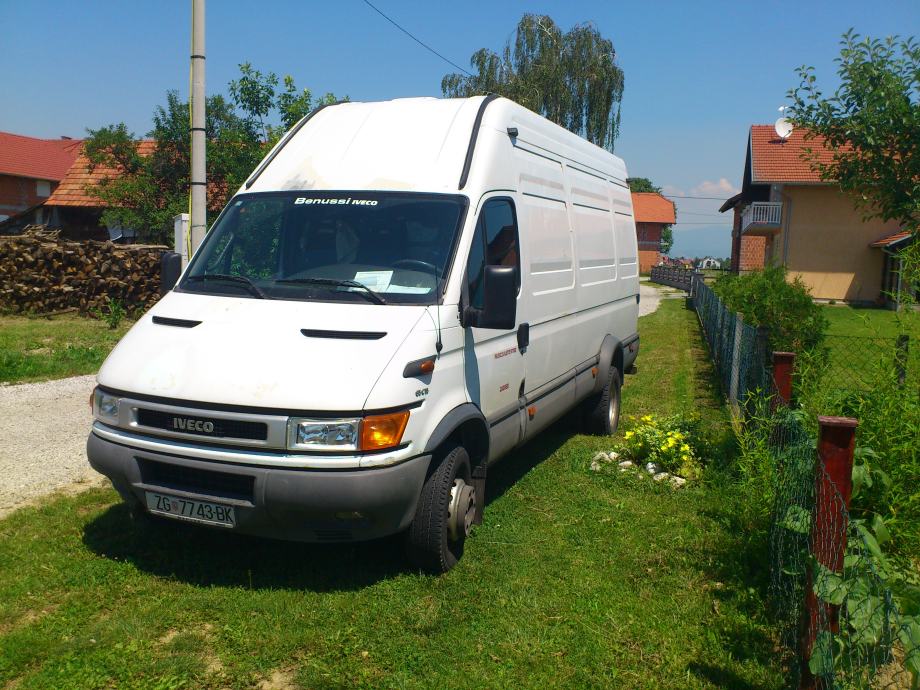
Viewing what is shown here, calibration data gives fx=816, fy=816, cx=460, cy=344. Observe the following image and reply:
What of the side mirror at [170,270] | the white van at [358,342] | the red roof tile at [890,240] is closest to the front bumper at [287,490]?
the white van at [358,342]

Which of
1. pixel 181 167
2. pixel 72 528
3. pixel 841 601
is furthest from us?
pixel 181 167

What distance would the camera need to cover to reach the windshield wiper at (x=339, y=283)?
4.86 m

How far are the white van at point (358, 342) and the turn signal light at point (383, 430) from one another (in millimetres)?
11

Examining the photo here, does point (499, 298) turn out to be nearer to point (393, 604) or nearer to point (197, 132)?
point (393, 604)

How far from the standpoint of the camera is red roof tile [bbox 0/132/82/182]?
50.2 m

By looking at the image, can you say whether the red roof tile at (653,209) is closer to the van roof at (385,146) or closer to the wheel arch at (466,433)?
the van roof at (385,146)

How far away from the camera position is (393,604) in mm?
4500

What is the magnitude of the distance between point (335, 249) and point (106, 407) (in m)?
1.68

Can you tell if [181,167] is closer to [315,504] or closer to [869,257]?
[315,504]

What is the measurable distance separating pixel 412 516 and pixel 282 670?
3.63 ft

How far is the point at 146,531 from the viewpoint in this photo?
5340 millimetres

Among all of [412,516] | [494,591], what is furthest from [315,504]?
[494,591]

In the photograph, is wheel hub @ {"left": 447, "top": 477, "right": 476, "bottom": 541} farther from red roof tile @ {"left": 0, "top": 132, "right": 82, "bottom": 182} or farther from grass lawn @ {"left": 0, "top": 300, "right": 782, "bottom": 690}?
red roof tile @ {"left": 0, "top": 132, "right": 82, "bottom": 182}

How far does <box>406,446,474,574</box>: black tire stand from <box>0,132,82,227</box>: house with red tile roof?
167ft
